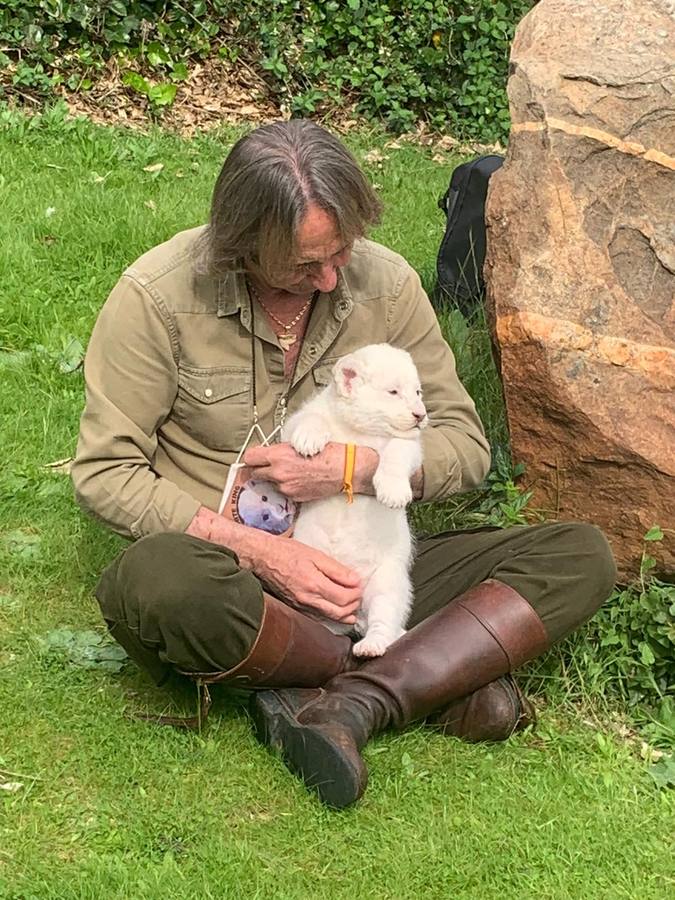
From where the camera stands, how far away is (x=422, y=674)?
12.4 feet

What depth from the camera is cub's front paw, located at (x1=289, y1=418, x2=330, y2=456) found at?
3.89 m

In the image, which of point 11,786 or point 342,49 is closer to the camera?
point 11,786

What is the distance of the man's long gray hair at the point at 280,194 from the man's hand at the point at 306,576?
0.84m

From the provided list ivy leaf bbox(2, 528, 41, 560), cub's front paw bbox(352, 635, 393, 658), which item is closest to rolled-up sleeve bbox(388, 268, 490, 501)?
cub's front paw bbox(352, 635, 393, 658)

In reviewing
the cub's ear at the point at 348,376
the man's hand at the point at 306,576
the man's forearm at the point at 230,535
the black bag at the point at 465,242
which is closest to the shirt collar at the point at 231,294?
the cub's ear at the point at 348,376

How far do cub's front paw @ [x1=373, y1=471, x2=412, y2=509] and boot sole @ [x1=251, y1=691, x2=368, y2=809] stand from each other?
671mm

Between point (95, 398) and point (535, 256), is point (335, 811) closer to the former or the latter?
point (95, 398)

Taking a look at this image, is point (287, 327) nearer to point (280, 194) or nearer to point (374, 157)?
point (280, 194)

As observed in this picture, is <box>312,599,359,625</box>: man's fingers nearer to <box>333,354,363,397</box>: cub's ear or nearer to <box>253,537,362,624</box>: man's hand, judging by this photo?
<box>253,537,362,624</box>: man's hand

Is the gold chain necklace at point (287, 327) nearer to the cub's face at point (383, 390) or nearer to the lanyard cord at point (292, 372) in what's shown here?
the lanyard cord at point (292, 372)

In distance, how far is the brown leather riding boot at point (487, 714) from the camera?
392 centimetres

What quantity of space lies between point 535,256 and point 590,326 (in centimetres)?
32

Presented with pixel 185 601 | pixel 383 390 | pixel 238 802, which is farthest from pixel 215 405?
pixel 238 802

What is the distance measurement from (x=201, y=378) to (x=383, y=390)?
1.86 feet
